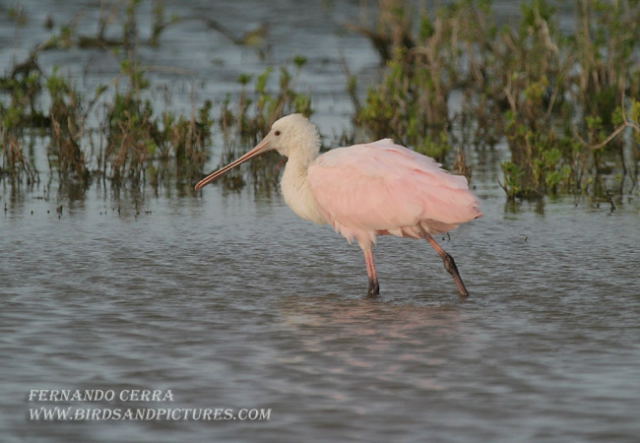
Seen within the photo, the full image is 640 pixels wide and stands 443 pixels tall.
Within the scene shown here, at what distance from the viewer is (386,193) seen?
7.90 metres

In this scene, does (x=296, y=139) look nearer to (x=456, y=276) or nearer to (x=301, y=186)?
(x=301, y=186)

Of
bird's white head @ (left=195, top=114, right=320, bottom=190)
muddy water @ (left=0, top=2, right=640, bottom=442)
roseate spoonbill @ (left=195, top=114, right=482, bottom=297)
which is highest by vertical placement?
bird's white head @ (left=195, top=114, right=320, bottom=190)

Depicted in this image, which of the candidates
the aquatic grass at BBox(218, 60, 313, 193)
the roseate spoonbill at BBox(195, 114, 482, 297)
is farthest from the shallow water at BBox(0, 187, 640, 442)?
the aquatic grass at BBox(218, 60, 313, 193)

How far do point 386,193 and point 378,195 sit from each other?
5cm

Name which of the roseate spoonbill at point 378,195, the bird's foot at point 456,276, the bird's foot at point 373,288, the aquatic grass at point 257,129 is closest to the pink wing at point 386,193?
the roseate spoonbill at point 378,195

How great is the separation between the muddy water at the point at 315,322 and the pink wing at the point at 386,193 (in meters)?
0.37

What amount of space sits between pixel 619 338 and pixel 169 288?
2.57 metres

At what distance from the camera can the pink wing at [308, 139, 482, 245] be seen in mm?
7750

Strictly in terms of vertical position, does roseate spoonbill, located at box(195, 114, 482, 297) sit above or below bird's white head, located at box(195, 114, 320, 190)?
below

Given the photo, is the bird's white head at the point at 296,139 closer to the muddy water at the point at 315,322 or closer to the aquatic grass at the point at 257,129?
the muddy water at the point at 315,322

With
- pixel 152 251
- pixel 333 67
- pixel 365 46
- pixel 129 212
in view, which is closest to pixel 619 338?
pixel 152 251

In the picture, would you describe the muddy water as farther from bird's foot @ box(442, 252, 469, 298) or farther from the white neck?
the white neck

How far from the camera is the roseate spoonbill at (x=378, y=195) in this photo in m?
7.77

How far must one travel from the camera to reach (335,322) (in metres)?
7.16
